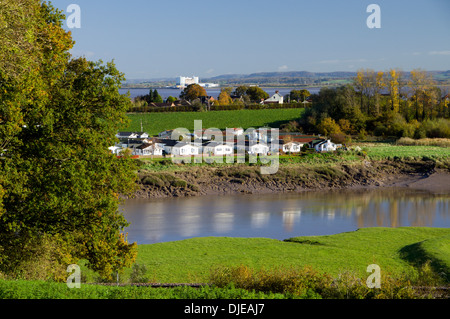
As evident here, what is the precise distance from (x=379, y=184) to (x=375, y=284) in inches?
1094

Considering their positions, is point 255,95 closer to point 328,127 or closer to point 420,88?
point 420,88

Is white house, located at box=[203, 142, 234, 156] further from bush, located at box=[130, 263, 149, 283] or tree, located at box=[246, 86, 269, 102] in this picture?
tree, located at box=[246, 86, 269, 102]

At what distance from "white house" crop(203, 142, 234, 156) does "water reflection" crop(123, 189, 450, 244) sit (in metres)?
9.15

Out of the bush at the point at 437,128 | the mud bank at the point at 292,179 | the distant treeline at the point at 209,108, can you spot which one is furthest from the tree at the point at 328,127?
the distant treeline at the point at 209,108

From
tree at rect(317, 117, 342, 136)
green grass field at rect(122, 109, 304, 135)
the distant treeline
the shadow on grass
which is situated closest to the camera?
the shadow on grass

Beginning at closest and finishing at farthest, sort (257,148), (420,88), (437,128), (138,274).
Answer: (138,274)
(257,148)
(437,128)
(420,88)

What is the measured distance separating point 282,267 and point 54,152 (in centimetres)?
608

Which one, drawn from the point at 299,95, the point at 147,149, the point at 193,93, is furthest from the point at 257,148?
the point at 299,95

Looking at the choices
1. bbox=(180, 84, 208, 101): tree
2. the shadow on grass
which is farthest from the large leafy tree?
bbox=(180, 84, 208, 101): tree

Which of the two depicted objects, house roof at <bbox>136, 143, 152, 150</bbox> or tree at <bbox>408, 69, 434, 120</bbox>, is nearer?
house roof at <bbox>136, 143, 152, 150</bbox>

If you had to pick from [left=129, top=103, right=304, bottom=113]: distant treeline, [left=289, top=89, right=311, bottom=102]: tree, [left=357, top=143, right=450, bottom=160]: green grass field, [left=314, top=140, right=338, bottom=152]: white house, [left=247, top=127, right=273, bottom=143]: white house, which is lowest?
[left=357, top=143, right=450, bottom=160]: green grass field

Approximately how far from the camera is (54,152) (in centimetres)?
1084

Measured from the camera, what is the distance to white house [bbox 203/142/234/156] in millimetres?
40047

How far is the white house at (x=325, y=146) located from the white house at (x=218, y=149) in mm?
7649
